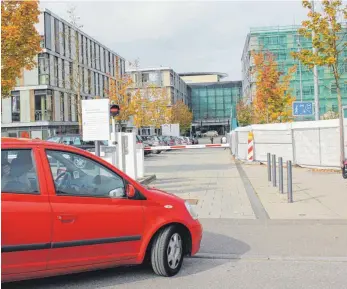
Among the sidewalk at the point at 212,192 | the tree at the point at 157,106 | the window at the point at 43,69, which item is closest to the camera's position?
the sidewalk at the point at 212,192

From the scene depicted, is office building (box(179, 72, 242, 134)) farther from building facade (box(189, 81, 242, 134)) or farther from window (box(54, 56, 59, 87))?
window (box(54, 56, 59, 87))

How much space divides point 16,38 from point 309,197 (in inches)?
501

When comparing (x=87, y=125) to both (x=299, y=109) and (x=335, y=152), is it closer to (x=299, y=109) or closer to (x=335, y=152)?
(x=335, y=152)

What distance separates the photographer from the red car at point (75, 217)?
4.25 m

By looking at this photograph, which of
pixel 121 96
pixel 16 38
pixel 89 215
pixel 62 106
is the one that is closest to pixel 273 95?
pixel 16 38

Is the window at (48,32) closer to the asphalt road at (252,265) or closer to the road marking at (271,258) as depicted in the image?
the asphalt road at (252,265)

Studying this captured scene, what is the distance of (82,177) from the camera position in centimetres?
484

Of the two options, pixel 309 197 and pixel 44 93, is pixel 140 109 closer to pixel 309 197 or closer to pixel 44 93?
pixel 44 93

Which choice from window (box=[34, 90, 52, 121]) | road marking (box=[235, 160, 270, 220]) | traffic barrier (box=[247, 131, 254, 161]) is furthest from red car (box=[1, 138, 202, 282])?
window (box=[34, 90, 52, 121])

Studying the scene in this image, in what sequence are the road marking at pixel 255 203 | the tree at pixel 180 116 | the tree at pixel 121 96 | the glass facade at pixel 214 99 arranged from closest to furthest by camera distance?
the road marking at pixel 255 203 → the tree at pixel 121 96 → the tree at pixel 180 116 → the glass facade at pixel 214 99

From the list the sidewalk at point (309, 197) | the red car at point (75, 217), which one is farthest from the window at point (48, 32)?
the red car at point (75, 217)

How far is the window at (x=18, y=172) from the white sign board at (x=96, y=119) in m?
7.00

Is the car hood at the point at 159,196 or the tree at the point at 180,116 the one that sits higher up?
the tree at the point at 180,116

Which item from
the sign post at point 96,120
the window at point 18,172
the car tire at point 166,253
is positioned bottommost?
the car tire at point 166,253
